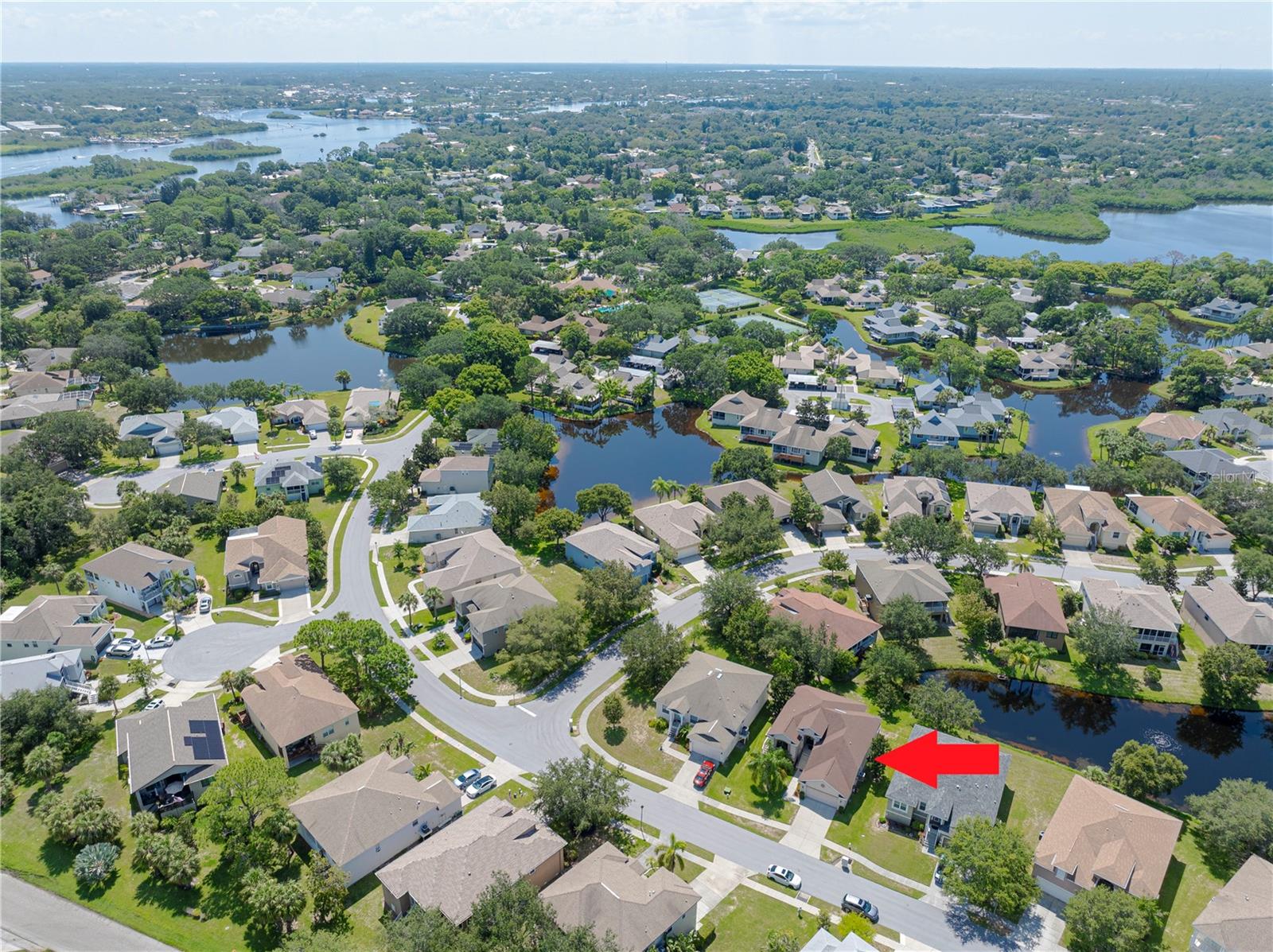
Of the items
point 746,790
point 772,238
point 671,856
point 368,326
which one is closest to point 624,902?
point 671,856

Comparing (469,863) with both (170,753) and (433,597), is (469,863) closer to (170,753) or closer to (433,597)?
(170,753)

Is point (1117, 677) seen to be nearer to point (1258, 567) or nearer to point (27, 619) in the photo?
point (1258, 567)

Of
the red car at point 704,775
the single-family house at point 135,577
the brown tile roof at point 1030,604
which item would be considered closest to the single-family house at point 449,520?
the single-family house at point 135,577

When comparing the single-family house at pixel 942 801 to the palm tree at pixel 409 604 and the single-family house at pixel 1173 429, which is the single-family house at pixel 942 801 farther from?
the single-family house at pixel 1173 429

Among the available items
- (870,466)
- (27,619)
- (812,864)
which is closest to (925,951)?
(812,864)

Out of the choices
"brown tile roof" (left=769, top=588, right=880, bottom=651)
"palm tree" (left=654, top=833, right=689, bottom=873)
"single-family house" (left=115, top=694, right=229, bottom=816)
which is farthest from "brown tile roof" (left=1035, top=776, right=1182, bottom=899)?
"single-family house" (left=115, top=694, right=229, bottom=816)

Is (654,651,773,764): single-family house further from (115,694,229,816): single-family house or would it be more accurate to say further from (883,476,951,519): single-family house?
(883,476,951,519): single-family house

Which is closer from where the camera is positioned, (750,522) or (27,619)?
(27,619)
